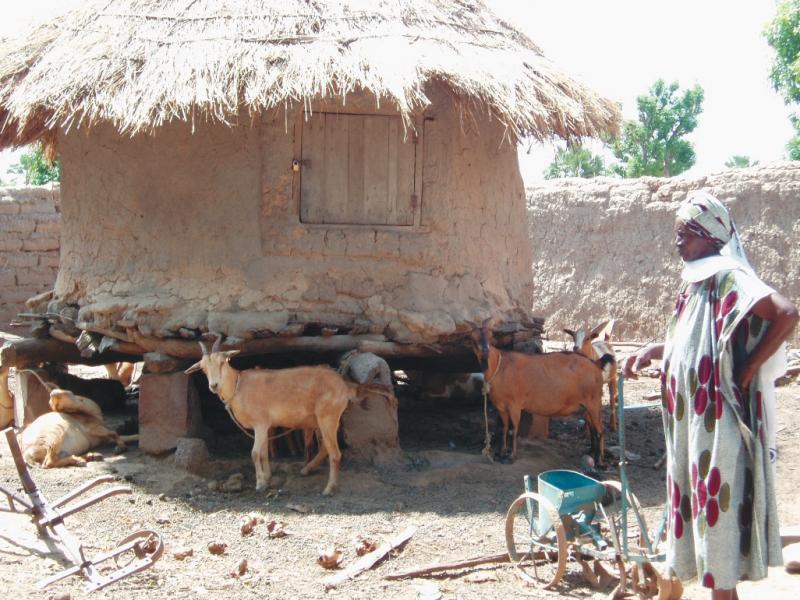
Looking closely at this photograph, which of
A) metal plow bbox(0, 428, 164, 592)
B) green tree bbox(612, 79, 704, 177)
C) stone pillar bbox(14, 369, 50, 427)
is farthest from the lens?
green tree bbox(612, 79, 704, 177)

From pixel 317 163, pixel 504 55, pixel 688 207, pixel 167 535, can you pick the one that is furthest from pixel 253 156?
pixel 688 207

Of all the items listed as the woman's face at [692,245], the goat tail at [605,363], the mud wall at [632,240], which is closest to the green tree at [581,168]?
the mud wall at [632,240]

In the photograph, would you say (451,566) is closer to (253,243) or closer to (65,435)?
(253,243)

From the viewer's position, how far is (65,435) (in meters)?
6.90

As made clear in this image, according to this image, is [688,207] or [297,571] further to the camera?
[297,571]

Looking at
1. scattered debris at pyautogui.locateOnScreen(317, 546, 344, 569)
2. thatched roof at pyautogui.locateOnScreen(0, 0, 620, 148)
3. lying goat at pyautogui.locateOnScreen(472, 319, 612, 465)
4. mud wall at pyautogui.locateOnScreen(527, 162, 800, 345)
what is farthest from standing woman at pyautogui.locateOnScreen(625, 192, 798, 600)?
mud wall at pyautogui.locateOnScreen(527, 162, 800, 345)

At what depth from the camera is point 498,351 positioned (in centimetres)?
683

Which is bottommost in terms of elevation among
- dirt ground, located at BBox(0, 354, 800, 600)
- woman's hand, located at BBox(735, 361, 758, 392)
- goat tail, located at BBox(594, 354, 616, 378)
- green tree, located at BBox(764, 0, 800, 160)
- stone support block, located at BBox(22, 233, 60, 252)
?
dirt ground, located at BBox(0, 354, 800, 600)

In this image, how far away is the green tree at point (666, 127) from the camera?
24797 mm

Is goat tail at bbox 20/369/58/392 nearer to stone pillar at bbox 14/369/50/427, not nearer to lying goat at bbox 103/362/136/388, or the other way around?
stone pillar at bbox 14/369/50/427

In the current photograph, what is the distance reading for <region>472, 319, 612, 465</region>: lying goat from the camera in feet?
22.5

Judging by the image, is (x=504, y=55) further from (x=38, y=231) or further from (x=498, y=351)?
(x=38, y=231)

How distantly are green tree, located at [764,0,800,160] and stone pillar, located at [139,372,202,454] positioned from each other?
1180cm

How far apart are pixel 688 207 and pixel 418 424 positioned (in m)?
5.15
